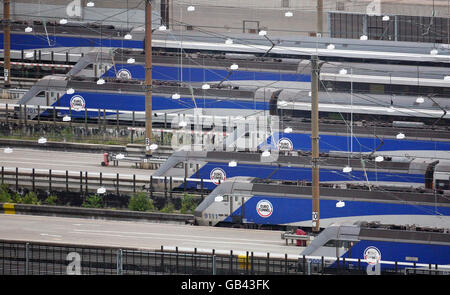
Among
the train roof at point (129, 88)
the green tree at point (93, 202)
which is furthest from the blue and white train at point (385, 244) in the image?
the train roof at point (129, 88)

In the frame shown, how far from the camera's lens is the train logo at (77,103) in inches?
1913

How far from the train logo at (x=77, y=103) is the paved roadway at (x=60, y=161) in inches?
124

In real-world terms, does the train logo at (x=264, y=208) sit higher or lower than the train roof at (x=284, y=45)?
lower

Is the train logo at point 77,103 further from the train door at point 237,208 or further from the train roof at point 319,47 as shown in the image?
the train door at point 237,208

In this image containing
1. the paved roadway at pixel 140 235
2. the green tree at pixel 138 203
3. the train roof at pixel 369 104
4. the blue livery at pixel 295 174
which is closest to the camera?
the paved roadway at pixel 140 235

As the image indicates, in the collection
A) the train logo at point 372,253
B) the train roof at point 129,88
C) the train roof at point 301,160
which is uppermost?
the train roof at point 129,88

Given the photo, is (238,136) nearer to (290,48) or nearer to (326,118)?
(326,118)

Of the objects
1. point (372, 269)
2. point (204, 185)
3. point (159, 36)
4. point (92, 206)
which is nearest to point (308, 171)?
point (204, 185)

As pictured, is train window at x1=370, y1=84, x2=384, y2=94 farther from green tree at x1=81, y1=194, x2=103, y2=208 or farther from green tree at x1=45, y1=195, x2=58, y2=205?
green tree at x1=45, y1=195, x2=58, y2=205

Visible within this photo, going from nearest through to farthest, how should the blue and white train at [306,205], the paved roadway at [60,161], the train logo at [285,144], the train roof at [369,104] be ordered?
the blue and white train at [306,205] < the paved roadway at [60,161] < the train logo at [285,144] < the train roof at [369,104]

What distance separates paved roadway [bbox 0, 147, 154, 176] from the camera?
142 feet

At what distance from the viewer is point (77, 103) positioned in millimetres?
48750

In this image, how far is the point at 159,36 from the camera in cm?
5362

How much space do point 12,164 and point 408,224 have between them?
15717mm
